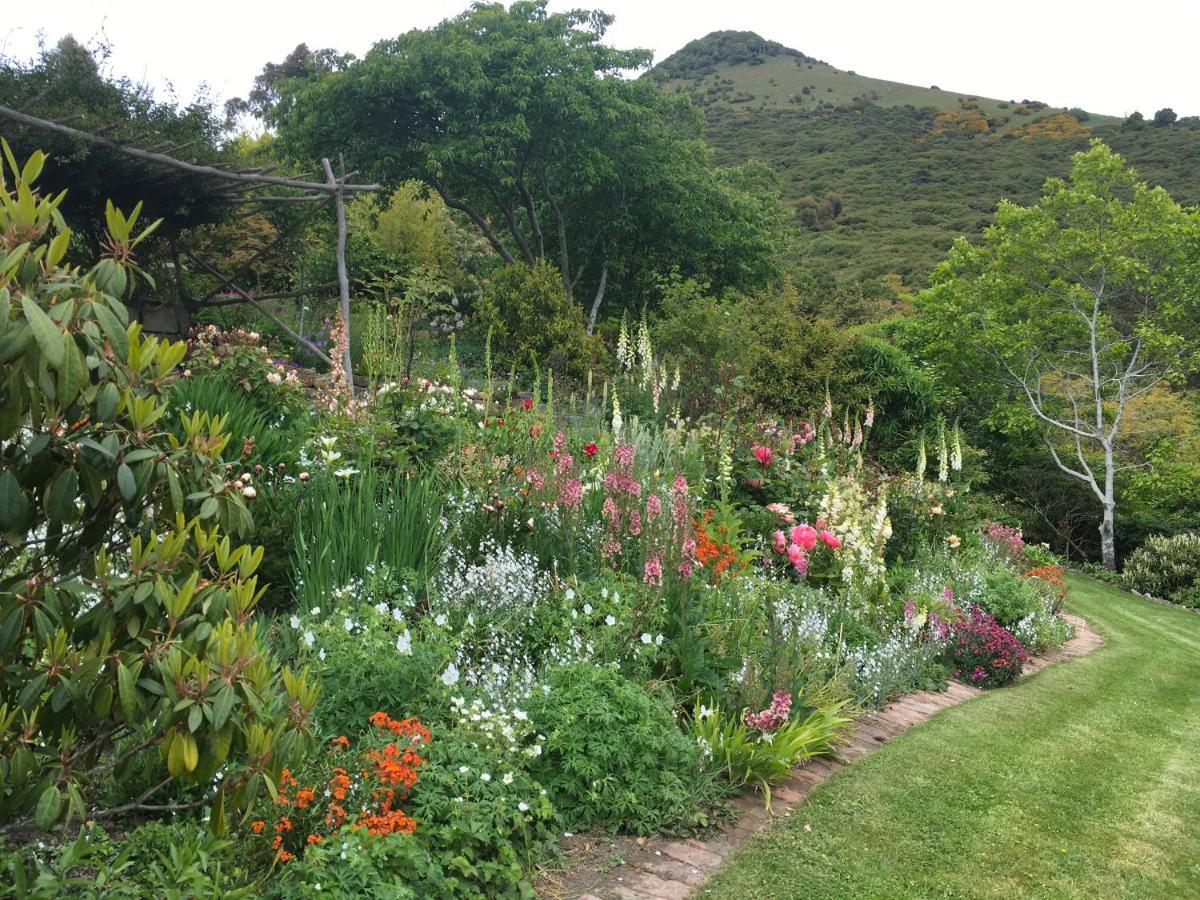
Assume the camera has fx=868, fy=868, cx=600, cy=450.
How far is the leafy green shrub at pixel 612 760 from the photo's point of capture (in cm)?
304

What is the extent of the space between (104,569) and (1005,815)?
3.51m

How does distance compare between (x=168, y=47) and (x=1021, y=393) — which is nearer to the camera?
(x=168, y=47)

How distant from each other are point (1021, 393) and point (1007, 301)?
2078mm

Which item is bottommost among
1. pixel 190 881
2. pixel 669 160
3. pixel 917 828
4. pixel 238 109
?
pixel 917 828

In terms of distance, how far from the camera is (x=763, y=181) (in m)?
26.7

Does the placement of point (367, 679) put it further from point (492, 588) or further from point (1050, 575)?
point (1050, 575)

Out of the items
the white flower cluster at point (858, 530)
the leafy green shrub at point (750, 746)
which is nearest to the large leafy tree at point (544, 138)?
the white flower cluster at point (858, 530)

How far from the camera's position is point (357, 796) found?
2643 mm

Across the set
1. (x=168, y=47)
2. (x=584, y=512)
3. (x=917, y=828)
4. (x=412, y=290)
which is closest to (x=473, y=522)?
(x=584, y=512)

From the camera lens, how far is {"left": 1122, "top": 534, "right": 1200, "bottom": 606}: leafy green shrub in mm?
14680

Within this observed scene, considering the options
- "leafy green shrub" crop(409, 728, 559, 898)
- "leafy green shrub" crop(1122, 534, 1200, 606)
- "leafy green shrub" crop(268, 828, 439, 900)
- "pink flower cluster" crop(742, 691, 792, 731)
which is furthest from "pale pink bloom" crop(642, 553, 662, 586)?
"leafy green shrub" crop(1122, 534, 1200, 606)

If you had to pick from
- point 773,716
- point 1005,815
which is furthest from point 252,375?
point 1005,815

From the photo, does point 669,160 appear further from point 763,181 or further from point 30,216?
point 30,216

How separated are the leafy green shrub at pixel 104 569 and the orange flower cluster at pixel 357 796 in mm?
784
